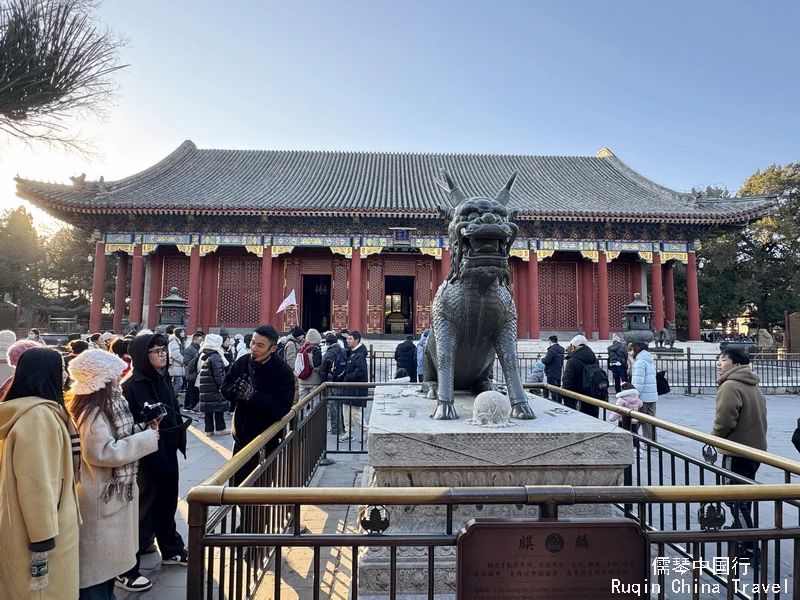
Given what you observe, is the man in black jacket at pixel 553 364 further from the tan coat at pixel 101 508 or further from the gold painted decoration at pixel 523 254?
the gold painted decoration at pixel 523 254

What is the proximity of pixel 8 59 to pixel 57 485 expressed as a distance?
34.8 ft

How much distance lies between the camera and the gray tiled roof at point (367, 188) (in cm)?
1567

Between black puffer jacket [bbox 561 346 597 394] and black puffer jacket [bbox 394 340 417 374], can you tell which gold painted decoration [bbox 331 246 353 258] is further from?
black puffer jacket [bbox 561 346 597 394]

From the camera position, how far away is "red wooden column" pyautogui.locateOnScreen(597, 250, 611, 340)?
56.3 ft

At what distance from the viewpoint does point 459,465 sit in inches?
93.7

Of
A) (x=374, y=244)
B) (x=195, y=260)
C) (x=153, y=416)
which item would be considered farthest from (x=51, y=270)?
(x=153, y=416)

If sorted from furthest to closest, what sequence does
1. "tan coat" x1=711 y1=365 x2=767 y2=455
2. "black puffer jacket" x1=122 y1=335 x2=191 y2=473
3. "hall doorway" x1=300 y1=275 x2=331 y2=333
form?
"hall doorway" x1=300 y1=275 x2=331 y2=333, "tan coat" x1=711 y1=365 x2=767 y2=455, "black puffer jacket" x1=122 y1=335 x2=191 y2=473

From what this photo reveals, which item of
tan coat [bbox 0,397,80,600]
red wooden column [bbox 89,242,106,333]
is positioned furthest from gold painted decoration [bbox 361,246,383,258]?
tan coat [bbox 0,397,80,600]

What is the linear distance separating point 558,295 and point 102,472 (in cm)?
1812

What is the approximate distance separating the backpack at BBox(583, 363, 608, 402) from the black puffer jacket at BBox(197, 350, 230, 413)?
478cm

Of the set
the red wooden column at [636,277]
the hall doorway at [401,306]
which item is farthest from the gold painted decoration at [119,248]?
the red wooden column at [636,277]

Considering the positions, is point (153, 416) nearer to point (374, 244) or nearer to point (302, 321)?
point (374, 244)

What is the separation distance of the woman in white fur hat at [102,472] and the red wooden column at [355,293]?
47.0ft

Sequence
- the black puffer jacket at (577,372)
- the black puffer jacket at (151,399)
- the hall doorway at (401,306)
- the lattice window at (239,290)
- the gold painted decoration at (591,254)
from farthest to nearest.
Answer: the hall doorway at (401,306) < the lattice window at (239,290) < the gold painted decoration at (591,254) < the black puffer jacket at (577,372) < the black puffer jacket at (151,399)
